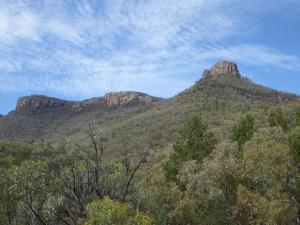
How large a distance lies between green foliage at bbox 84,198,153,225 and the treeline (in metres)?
0.05

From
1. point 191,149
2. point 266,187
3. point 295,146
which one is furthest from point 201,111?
point 266,187

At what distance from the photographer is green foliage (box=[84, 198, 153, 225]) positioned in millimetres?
25547

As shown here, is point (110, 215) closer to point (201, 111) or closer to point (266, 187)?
point (266, 187)

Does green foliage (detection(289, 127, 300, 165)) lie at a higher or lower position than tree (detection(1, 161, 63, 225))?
higher

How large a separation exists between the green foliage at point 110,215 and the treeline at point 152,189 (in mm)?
50

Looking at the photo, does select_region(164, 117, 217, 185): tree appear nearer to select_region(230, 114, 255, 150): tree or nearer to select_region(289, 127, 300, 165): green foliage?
select_region(230, 114, 255, 150): tree

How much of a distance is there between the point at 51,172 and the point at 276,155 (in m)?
16.4

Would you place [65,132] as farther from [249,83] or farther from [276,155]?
[276,155]

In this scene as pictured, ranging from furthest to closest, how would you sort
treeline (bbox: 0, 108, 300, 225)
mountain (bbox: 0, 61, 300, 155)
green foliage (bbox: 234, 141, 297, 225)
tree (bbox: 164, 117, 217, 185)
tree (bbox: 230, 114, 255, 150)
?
mountain (bbox: 0, 61, 300, 155)
tree (bbox: 230, 114, 255, 150)
tree (bbox: 164, 117, 217, 185)
green foliage (bbox: 234, 141, 297, 225)
treeline (bbox: 0, 108, 300, 225)

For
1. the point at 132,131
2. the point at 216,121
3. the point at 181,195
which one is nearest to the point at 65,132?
the point at 132,131

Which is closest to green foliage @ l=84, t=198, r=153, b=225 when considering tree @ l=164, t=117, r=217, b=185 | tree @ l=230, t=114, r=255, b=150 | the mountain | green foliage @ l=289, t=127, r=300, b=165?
green foliage @ l=289, t=127, r=300, b=165

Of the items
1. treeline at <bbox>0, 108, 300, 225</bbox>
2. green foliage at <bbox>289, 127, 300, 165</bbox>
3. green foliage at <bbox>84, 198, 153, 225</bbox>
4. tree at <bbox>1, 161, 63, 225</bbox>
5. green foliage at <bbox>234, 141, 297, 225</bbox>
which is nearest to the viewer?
green foliage at <bbox>84, 198, 153, 225</bbox>

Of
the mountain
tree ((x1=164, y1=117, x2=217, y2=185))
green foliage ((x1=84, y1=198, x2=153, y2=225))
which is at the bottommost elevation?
green foliage ((x1=84, y1=198, x2=153, y2=225))

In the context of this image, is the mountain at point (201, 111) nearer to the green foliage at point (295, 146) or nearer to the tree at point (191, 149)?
the tree at point (191, 149)
